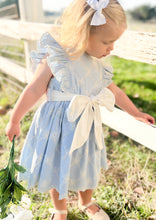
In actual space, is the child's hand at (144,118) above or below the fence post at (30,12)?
below

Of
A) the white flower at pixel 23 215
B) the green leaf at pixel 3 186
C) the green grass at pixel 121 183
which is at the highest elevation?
the green leaf at pixel 3 186

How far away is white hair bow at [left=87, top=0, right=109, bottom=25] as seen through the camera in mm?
1270

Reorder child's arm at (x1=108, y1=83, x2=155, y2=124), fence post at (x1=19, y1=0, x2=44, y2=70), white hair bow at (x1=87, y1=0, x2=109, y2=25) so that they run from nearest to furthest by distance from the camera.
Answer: white hair bow at (x1=87, y1=0, x2=109, y2=25) < child's arm at (x1=108, y1=83, x2=155, y2=124) < fence post at (x1=19, y1=0, x2=44, y2=70)

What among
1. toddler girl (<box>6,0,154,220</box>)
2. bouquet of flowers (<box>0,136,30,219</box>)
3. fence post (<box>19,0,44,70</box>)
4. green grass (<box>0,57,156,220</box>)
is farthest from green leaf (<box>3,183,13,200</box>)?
fence post (<box>19,0,44,70</box>)

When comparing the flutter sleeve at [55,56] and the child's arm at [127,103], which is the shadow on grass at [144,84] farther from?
the flutter sleeve at [55,56]

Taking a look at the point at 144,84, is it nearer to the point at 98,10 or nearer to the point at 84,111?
the point at 84,111

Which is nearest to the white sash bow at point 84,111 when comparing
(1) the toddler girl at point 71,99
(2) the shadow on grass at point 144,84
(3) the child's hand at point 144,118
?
(1) the toddler girl at point 71,99

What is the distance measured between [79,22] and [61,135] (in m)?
0.66

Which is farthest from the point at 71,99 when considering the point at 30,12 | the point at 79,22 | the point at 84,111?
the point at 30,12

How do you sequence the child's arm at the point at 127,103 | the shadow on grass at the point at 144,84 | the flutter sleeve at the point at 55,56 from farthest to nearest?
the shadow on grass at the point at 144,84, the child's arm at the point at 127,103, the flutter sleeve at the point at 55,56

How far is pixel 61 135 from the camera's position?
1552mm

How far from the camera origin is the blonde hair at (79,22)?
1331mm

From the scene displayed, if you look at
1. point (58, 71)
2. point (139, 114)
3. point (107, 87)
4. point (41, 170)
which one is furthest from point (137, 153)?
point (58, 71)

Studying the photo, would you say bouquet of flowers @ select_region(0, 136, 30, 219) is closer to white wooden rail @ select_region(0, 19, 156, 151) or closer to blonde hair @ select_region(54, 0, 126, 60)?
blonde hair @ select_region(54, 0, 126, 60)
